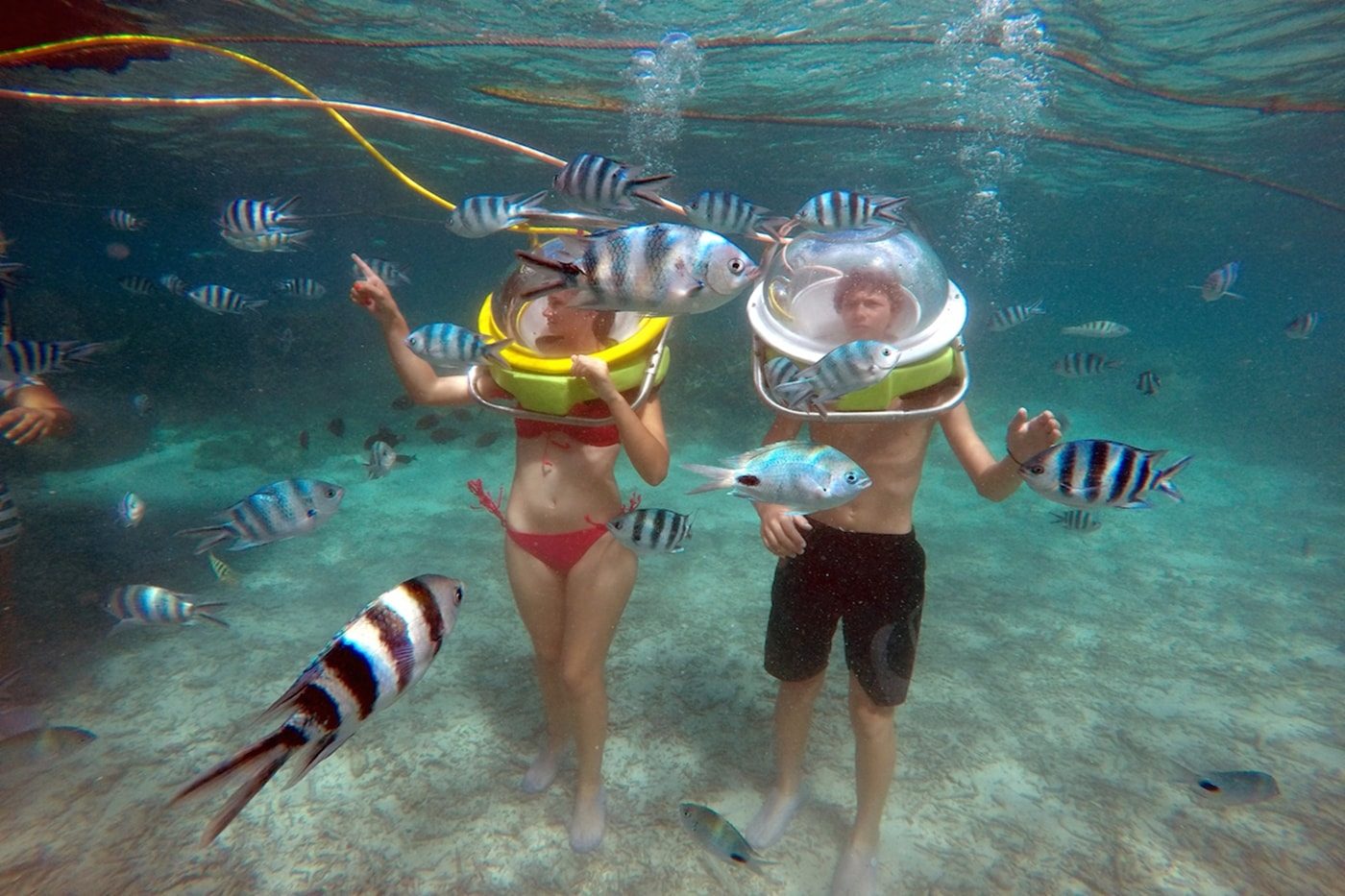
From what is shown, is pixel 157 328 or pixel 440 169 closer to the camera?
pixel 157 328

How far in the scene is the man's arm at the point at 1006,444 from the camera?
2668mm

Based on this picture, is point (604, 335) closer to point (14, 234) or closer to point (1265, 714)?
point (1265, 714)

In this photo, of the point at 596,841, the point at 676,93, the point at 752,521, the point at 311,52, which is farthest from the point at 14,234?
the point at 596,841

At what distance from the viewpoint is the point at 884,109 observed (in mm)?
16188

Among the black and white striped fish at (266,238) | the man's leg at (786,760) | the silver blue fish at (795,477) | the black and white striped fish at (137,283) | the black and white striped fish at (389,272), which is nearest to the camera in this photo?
the silver blue fish at (795,477)

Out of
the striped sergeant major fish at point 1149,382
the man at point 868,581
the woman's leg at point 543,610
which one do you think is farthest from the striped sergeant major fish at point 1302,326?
the woman's leg at point 543,610

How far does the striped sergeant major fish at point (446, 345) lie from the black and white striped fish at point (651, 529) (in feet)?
4.12

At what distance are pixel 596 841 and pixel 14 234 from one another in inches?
2021

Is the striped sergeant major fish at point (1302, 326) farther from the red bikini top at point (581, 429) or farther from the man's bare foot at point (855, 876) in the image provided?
the red bikini top at point (581, 429)

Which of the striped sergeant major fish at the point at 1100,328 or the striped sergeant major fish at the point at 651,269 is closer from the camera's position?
the striped sergeant major fish at the point at 651,269

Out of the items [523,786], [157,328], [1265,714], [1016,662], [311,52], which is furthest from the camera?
[157,328]

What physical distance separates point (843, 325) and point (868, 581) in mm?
1399

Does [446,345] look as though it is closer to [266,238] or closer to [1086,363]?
[266,238]

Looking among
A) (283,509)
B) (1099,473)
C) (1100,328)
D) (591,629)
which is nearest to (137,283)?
(283,509)
